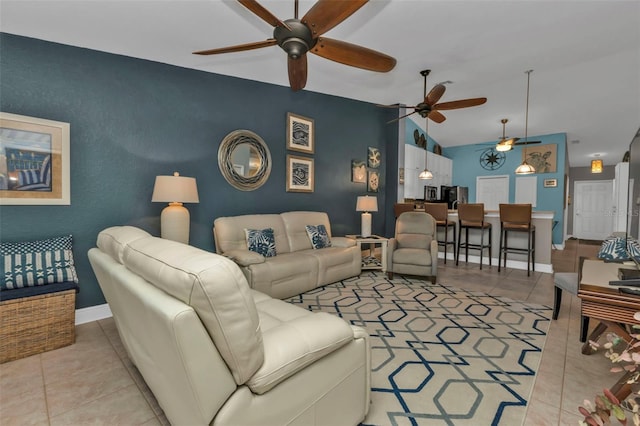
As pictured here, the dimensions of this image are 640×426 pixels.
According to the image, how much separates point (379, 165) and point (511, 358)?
13.3ft

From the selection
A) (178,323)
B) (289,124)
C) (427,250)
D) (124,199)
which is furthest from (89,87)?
(427,250)

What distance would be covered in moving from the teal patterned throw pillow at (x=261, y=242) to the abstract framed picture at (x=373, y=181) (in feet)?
8.61

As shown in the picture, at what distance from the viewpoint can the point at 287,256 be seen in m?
3.40

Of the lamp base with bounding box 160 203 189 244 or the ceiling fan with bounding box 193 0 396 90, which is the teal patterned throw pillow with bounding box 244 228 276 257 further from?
the ceiling fan with bounding box 193 0 396 90

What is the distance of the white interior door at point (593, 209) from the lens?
30.6ft

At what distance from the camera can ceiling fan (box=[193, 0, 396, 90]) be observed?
1.73m

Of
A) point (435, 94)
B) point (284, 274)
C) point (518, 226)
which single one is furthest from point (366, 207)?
point (518, 226)

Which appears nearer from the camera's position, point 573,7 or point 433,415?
point 433,415

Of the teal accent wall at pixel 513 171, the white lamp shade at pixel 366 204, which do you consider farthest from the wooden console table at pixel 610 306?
the teal accent wall at pixel 513 171

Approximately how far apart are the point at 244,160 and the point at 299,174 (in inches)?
36.0

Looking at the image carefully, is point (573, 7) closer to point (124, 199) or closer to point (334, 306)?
point (334, 306)

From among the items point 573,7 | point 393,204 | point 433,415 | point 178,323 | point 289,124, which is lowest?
point 433,415

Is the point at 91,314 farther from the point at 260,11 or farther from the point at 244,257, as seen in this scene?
the point at 260,11

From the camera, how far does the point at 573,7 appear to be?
8.30 feet
